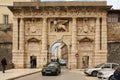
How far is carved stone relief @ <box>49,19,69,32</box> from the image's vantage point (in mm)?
58812

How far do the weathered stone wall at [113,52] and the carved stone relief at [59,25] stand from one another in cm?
762

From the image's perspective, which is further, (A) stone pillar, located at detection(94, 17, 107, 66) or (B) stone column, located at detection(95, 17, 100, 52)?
(B) stone column, located at detection(95, 17, 100, 52)

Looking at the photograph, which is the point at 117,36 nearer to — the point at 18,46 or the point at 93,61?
the point at 93,61

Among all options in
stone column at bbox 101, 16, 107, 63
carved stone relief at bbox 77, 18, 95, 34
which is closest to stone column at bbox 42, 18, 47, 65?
carved stone relief at bbox 77, 18, 95, 34

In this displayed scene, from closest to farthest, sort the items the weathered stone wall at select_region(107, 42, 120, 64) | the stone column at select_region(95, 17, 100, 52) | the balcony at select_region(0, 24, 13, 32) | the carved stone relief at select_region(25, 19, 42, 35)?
the stone column at select_region(95, 17, 100, 52) → the weathered stone wall at select_region(107, 42, 120, 64) → the carved stone relief at select_region(25, 19, 42, 35) → the balcony at select_region(0, 24, 13, 32)

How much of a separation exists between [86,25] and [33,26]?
8.54 meters

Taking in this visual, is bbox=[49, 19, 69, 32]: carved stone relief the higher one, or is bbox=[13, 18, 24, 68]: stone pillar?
bbox=[49, 19, 69, 32]: carved stone relief

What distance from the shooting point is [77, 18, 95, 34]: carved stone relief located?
58250mm

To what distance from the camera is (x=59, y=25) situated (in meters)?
58.9

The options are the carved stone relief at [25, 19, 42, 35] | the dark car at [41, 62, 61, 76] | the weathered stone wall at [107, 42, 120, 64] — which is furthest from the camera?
the carved stone relief at [25, 19, 42, 35]

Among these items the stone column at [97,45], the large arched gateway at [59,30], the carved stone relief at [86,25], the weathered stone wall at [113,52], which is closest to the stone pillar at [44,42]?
the large arched gateway at [59,30]

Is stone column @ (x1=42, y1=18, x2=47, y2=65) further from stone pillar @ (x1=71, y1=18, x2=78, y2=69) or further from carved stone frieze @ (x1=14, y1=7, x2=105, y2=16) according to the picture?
stone pillar @ (x1=71, y1=18, x2=78, y2=69)

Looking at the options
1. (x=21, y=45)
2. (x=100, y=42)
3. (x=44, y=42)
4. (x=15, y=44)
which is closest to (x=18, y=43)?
(x=15, y=44)

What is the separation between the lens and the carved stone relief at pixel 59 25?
58.8 meters
